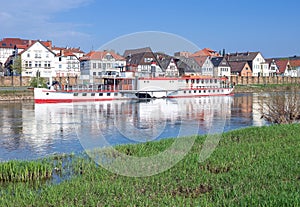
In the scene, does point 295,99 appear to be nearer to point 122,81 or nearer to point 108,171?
point 108,171

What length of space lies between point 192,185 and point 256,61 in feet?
385

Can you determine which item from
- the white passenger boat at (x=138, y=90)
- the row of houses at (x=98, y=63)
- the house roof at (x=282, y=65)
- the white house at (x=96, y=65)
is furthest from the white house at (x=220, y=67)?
the white passenger boat at (x=138, y=90)

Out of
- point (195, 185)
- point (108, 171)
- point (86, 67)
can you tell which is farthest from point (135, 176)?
point (86, 67)

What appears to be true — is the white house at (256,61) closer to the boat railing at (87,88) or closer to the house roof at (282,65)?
the house roof at (282,65)

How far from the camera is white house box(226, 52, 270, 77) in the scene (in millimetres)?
120556

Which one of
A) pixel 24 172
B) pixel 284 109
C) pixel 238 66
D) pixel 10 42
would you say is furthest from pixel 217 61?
pixel 24 172

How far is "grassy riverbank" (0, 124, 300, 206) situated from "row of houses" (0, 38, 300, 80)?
4906 cm

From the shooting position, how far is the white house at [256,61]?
120556 millimetres

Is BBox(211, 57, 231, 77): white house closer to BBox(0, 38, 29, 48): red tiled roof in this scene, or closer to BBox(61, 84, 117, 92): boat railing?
BBox(61, 84, 117, 92): boat railing

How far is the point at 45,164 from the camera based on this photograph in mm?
11984

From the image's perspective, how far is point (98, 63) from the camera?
82.9 metres

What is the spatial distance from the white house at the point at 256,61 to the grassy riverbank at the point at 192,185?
111m

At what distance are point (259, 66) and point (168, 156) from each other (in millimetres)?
115381

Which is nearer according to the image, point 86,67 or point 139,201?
point 139,201
